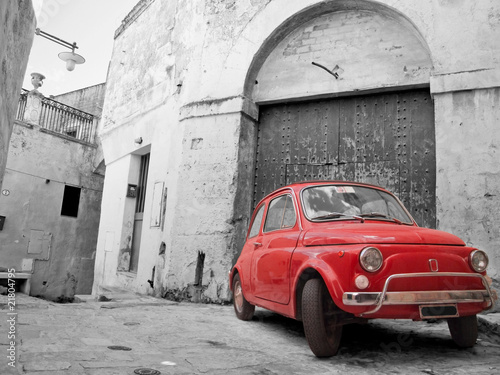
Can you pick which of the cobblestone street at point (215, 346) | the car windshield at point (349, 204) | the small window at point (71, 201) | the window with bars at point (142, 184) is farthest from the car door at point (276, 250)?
the small window at point (71, 201)

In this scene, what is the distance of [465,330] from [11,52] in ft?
13.5

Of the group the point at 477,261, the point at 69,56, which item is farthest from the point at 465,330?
the point at 69,56

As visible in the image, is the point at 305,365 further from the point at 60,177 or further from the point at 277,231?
the point at 60,177

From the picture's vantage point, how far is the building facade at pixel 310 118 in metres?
5.34

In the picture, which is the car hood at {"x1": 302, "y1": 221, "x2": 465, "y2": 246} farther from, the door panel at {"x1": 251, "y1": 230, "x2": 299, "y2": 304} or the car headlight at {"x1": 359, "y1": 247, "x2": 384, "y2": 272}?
the door panel at {"x1": 251, "y1": 230, "x2": 299, "y2": 304}

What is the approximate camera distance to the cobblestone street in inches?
109

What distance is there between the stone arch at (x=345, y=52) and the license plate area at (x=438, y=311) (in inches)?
157

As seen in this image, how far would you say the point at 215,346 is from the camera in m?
3.49

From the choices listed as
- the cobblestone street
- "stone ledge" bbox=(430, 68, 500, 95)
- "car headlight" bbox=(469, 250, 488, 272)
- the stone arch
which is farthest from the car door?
the stone arch

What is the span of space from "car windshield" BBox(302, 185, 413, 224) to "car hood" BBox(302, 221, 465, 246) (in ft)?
0.81

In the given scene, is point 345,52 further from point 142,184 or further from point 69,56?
point 69,56

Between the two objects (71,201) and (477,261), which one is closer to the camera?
(477,261)

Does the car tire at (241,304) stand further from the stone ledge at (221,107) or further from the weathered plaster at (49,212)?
the weathered plaster at (49,212)

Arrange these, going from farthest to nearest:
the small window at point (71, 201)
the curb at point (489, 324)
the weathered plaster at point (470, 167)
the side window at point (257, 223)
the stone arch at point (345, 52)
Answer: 1. the small window at point (71, 201)
2. the stone arch at point (345, 52)
3. the weathered plaster at point (470, 167)
4. the side window at point (257, 223)
5. the curb at point (489, 324)
